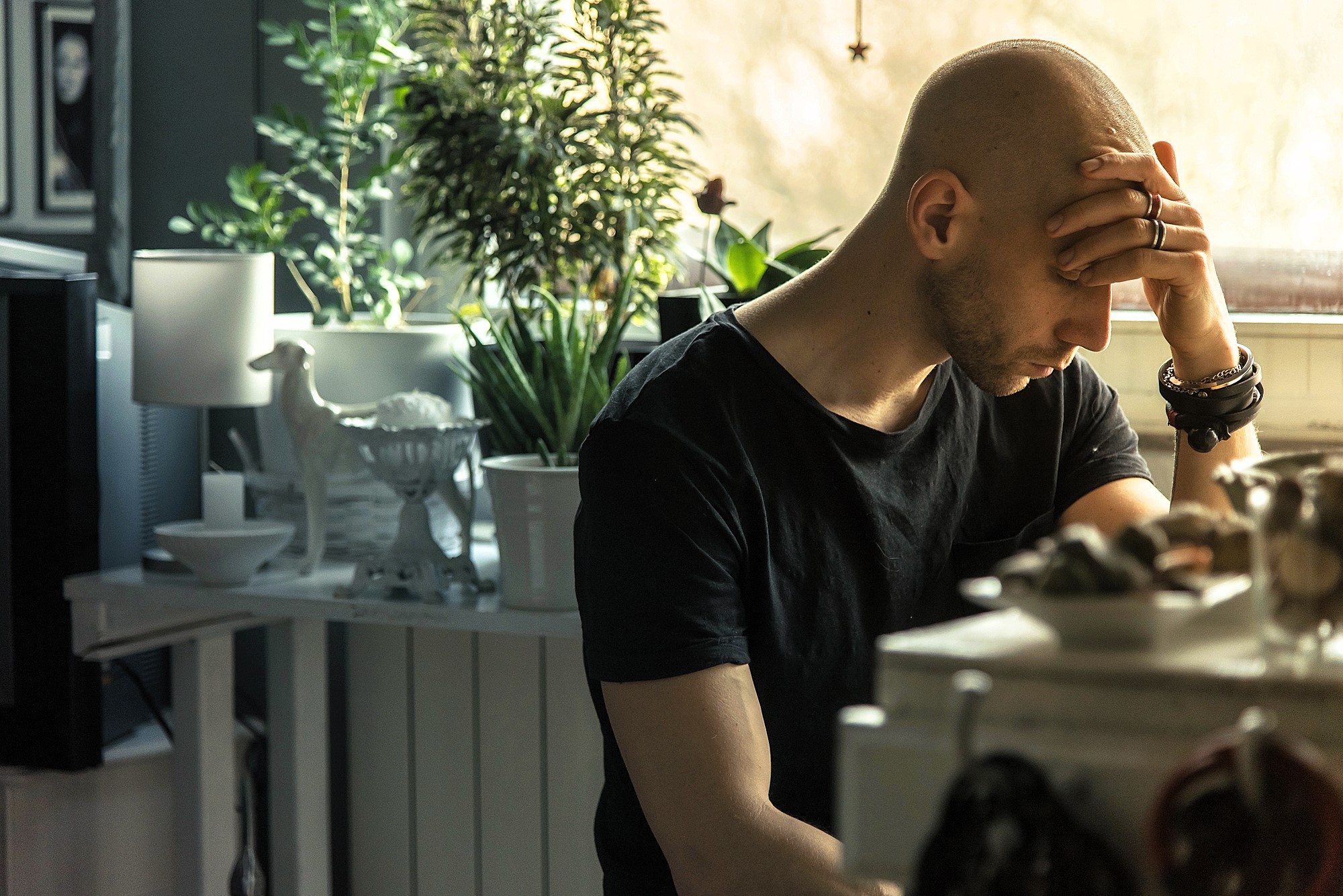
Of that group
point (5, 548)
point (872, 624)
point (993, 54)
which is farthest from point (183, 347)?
point (993, 54)

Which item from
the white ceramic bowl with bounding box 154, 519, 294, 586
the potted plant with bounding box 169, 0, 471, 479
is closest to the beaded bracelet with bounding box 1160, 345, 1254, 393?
the potted plant with bounding box 169, 0, 471, 479

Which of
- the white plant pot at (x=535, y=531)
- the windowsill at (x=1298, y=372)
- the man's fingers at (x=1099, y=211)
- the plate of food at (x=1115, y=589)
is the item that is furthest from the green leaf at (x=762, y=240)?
the plate of food at (x=1115, y=589)

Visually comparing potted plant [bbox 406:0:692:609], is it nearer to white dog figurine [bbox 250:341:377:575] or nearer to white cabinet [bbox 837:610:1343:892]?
white dog figurine [bbox 250:341:377:575]

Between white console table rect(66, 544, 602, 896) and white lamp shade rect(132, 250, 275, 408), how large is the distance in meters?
0.25

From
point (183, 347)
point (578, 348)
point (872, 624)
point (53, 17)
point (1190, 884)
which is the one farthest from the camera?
point (53, 17)

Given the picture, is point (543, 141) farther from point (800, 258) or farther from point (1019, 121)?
point (1019, 121)

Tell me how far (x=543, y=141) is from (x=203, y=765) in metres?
0.97

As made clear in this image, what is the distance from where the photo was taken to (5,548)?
1779 millimetres

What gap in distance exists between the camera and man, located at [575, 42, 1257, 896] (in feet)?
3.35

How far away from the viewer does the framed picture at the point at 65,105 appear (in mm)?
2178

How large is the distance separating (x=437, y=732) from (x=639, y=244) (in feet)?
2.69

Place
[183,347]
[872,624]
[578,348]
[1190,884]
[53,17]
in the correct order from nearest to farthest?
[1190,884], [872,624], [578,348], [183,347], [53,17]

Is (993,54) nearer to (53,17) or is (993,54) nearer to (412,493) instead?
(412,493)

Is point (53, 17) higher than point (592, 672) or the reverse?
higher
